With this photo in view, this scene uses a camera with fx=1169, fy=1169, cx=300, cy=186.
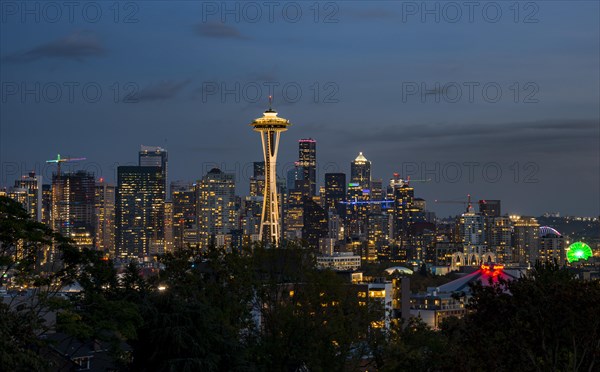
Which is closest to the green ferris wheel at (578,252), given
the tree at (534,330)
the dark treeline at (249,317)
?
the dark treeline at (249,317)

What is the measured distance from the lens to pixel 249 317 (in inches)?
1773

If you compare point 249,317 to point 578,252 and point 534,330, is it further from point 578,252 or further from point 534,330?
point 578,252

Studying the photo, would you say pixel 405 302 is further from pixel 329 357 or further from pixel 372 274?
pixel 329 357

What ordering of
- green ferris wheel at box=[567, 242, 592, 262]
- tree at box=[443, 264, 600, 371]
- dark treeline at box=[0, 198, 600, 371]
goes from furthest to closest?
green ferris wheel at box=[567, 242, 592, 262] < dark treeline at box=[0, 198, 600, 371] < tree at box=[443, 264, 600, 371]

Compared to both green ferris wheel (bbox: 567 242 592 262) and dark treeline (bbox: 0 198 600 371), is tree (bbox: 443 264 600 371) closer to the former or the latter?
dark treeline (bbox: 0 198 600 371)

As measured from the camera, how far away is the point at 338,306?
155ft

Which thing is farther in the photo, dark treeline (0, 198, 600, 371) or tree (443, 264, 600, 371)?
dark treeline (0, 198, 600, 371)

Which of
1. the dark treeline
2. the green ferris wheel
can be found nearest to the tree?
the dark treeline

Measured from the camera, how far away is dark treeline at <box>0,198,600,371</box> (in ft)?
101

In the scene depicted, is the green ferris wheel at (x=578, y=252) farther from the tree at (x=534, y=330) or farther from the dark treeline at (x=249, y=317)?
the tree at (x=534, y=330)

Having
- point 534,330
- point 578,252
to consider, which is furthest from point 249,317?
point 578,252

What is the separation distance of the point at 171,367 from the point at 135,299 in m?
2.90

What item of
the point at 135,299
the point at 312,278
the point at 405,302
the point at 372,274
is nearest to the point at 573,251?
the point at 372,274

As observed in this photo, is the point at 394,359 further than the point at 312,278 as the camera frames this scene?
No
